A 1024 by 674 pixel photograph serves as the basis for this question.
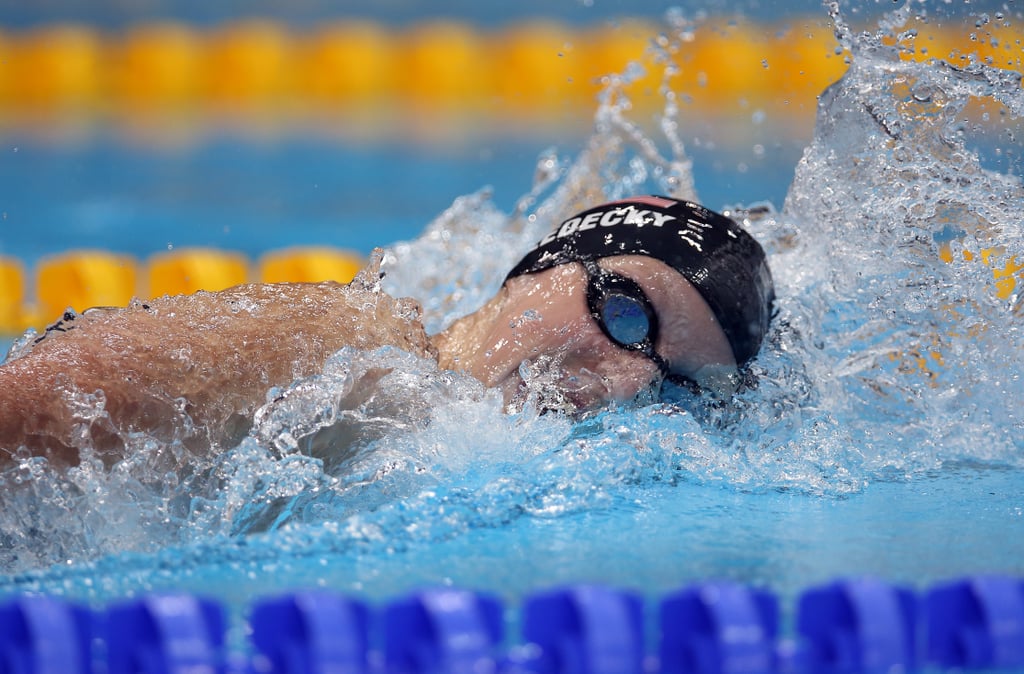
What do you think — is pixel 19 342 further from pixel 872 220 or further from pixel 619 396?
pixel 872 220

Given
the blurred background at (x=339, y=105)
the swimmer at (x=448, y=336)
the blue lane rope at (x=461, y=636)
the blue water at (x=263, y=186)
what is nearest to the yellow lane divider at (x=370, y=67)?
the blurred background at (x=339, y=105)

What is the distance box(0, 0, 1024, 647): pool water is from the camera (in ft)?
4.48

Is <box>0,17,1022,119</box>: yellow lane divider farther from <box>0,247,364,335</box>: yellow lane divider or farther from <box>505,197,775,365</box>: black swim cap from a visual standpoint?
<box>505,197,775,365</box>: black swim cap

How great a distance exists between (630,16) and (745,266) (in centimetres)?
534

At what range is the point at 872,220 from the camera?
7.10 ft

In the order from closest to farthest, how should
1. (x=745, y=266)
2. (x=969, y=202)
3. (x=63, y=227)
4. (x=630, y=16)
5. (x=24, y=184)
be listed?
(x=745, y=266)
(x=969, y=202)
(x=63, y=227)
(x=24, y=184)
(x=630, y=16)

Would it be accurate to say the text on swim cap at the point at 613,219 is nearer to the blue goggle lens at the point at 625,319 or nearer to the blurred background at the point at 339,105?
the blue goggle lens at the point at 625,319

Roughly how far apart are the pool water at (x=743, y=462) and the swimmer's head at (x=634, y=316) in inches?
2.4

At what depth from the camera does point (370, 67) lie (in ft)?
21.4

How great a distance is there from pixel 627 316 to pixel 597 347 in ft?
0.23

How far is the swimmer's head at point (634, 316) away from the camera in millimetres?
1718

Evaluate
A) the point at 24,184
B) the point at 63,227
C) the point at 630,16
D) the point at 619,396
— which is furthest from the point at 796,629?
the point at 630,16

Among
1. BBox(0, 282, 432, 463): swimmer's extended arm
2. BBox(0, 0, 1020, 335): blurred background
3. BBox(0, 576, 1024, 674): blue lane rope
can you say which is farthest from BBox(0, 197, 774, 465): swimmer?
BBox(0, 0, 1020, 335): blurred background

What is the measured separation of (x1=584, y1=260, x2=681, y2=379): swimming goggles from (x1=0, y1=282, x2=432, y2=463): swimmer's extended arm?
0.99 ft
